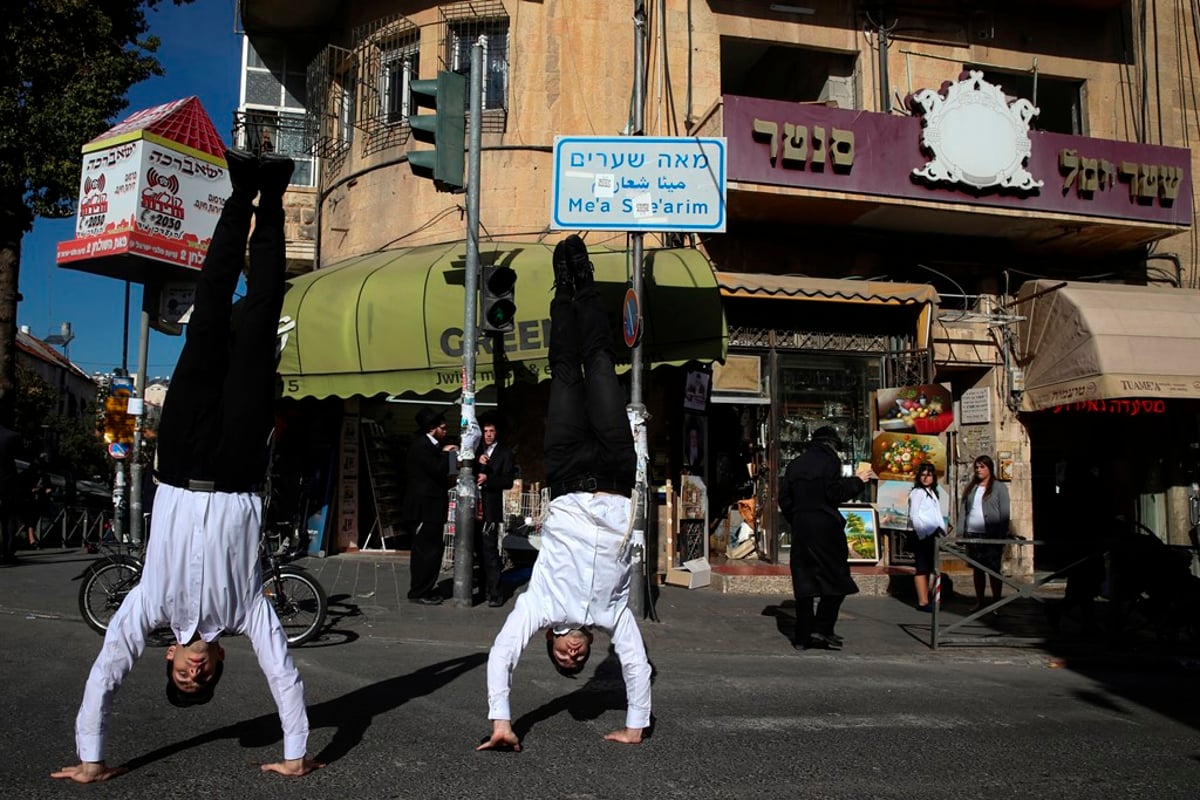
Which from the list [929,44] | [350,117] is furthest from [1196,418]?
[350,117]

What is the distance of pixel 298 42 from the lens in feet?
55.3

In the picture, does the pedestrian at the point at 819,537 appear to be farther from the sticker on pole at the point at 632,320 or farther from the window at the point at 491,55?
the window at the point at 491,55

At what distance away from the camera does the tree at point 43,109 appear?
1513 centimetres

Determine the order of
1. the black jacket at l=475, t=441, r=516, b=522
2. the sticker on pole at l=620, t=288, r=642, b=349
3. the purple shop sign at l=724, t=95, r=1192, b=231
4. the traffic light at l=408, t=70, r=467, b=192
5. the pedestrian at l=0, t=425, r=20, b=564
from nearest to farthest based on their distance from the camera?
1. the sticker on pole at l=620, t=288, r=642, b=349
2. the traffic light at l=408, t=70, r=467, b=192
3. the black jacket at l=475, t=441, r=516, b=522
4. the pedestrian at l=0, t=425, r=20, b=564
5. the purple shop sign at l=724, t=95, r=1192, b=231

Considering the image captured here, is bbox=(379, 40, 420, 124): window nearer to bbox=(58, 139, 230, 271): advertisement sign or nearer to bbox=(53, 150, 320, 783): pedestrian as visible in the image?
bbox=(58, 139, 230, 271): advertisement sign

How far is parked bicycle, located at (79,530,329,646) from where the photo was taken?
25.2 feet

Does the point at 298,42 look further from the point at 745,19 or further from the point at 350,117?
the point at 745,19

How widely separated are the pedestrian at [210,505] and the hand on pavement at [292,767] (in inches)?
0.9

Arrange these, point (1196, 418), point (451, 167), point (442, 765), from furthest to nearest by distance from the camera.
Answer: point (1196, 418) < point (451, 167) < point (442, 765)

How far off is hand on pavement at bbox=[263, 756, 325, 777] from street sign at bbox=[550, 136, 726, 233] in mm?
5956

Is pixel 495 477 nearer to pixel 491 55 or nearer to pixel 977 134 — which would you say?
pixel 491 55

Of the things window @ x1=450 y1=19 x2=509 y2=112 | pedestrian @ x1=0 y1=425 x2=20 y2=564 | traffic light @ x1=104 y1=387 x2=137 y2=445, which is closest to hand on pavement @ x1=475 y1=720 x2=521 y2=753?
pedestrian @ x1=0 y1=425 x2=20 y2=564

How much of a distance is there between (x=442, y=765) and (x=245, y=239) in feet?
7.77

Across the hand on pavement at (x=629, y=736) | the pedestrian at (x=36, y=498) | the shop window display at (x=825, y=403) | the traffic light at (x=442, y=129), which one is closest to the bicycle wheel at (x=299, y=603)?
the hand on pavement at (x=629, y=736)
